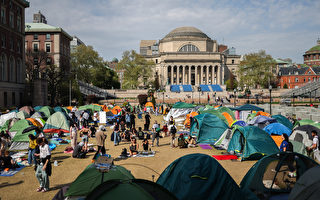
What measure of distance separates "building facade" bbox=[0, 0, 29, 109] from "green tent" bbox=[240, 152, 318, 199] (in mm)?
37205

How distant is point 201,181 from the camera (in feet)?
23.8

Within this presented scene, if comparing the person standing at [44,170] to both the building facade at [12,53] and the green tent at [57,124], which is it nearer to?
the green tent at [57,124]

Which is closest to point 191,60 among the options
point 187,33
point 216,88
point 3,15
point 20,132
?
point 187,33

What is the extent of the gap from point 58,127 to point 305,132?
56.9 ft

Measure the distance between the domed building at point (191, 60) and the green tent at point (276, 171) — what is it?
76003 millimetres

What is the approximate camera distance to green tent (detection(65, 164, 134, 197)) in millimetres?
6578

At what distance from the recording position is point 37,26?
59.8 m

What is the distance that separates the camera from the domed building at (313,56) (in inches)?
4712

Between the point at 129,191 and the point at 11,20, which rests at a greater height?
the point at 11,20

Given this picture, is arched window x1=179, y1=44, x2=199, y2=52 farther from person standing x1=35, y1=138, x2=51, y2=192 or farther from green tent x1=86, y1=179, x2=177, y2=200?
green tent x1=86, y1=179, x2=177, y2=200

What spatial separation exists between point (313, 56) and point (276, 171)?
134 m

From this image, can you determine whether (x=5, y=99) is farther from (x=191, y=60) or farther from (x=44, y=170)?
(x=191, y=60)

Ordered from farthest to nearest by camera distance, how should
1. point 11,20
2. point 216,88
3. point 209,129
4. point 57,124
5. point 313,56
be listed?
1. point 313,56
2. point 216,88
3. point 11,20
4. point 57,124
5. point 209,129

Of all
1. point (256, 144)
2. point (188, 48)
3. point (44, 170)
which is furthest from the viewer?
point (188, 48)
